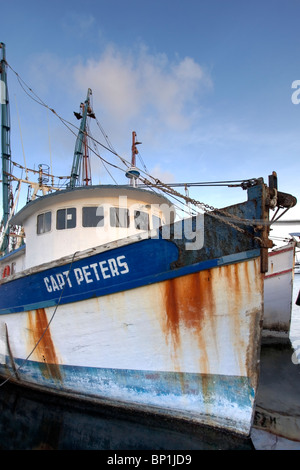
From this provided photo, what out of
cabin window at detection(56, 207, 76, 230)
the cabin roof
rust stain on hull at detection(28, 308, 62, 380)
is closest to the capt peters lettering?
rust stain on hull at detection(28, 308, 62, 380)

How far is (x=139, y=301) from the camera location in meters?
4.57

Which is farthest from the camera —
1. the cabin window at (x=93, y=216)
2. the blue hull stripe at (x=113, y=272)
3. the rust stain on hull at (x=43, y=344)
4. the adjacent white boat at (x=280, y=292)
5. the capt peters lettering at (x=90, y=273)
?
the adjacent white boat at (x=280, y=292)

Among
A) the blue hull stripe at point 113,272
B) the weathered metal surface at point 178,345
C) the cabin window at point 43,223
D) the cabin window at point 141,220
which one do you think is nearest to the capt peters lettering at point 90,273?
the blue hull stripe at point 113,272

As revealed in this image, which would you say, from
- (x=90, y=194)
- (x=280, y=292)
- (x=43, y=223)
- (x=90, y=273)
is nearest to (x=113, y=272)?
(x=90, y=273)

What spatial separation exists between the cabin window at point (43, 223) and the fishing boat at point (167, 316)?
4.61ft

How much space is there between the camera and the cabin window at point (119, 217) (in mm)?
6566

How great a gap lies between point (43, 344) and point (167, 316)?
288 cm

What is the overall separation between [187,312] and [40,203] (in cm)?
446

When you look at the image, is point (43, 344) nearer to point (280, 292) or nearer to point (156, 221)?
point (156, 221)

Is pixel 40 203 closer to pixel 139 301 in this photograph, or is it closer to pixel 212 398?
pixel 139 301

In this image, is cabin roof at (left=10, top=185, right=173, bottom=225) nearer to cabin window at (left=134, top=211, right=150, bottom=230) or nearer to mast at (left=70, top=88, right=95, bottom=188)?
cabin window at (left=134, top=211, right=150, bottom=230)

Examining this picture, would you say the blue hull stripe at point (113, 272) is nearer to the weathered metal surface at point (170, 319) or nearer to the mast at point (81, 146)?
the weathered metal surface at point (170, 319)

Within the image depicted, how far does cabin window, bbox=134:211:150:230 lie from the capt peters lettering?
2202 mm

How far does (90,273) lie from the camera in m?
4.90
